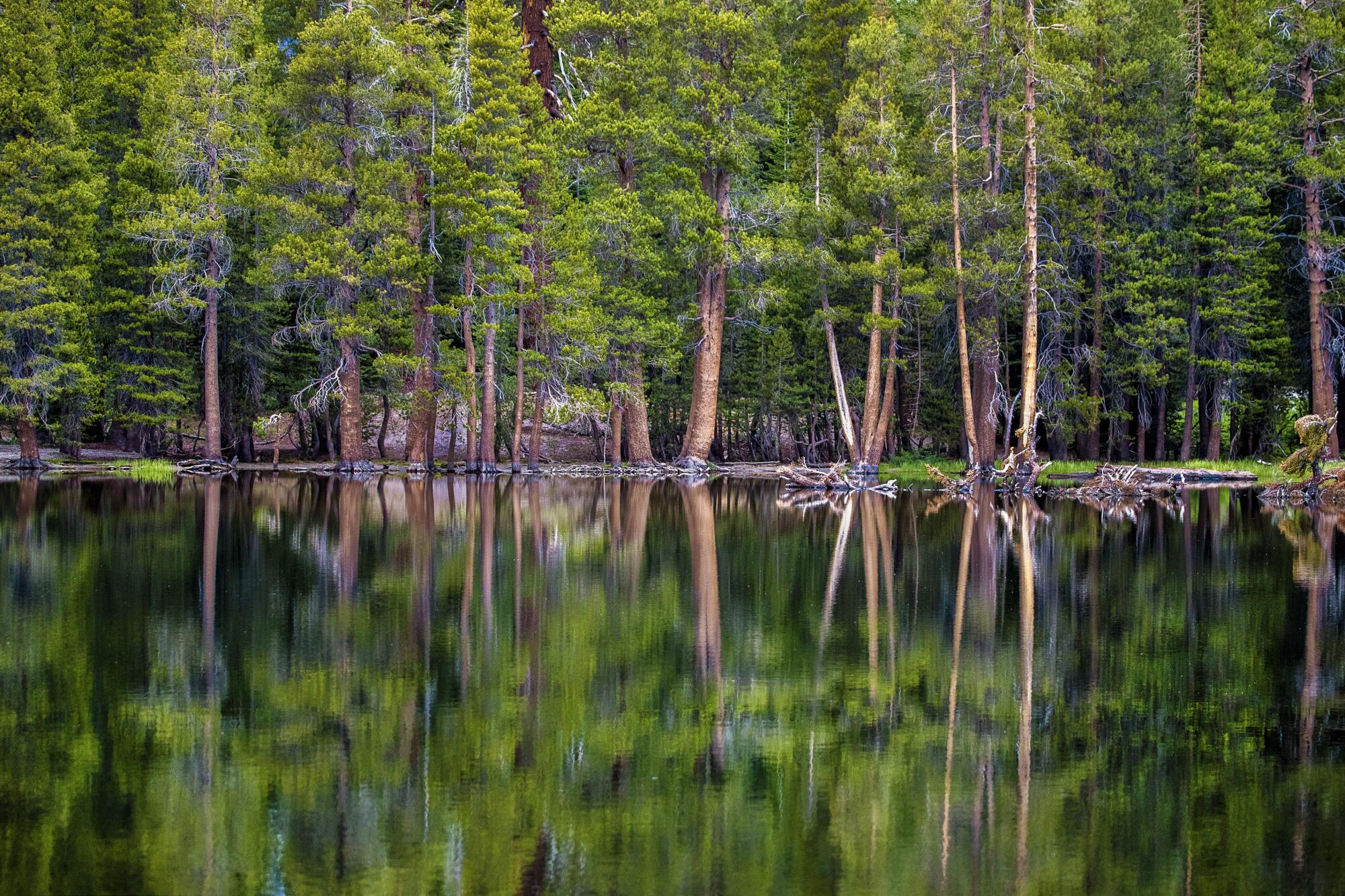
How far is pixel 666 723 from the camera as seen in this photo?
323 inches

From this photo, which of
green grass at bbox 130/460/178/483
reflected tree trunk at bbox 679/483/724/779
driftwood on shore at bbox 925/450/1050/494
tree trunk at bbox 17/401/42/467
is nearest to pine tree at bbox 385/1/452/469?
green grass at bbox 130/460/178/483

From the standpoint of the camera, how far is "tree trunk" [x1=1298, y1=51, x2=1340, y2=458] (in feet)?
123

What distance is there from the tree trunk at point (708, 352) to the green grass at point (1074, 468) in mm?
6151

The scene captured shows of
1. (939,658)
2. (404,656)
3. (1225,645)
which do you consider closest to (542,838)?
(404,656)

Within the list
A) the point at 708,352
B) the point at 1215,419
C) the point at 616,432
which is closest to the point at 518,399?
the point at 616,432

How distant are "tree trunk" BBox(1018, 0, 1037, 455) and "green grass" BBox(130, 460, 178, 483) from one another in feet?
80.1

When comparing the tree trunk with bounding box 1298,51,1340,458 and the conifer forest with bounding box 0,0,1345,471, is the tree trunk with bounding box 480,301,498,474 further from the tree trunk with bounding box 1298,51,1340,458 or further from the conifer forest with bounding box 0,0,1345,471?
the tree trunk with bounding box 1298,51,1340,458

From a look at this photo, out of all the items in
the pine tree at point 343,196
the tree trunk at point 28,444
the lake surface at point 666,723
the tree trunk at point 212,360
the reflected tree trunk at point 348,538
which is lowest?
the lake surface at point 666,723

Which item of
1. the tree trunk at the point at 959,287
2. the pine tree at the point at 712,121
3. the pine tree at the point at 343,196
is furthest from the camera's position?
the pine tree at the point at 712,121

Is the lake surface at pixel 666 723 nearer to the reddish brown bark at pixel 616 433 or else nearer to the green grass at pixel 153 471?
the green grass at pixel 153 471

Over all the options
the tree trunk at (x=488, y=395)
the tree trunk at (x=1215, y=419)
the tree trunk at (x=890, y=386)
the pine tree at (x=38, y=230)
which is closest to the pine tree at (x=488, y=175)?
the tree trunk at (x=488, y=395)

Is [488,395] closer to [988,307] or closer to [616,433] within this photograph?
[616,433]

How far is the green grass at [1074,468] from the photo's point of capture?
121ft

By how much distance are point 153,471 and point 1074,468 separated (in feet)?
93.9
